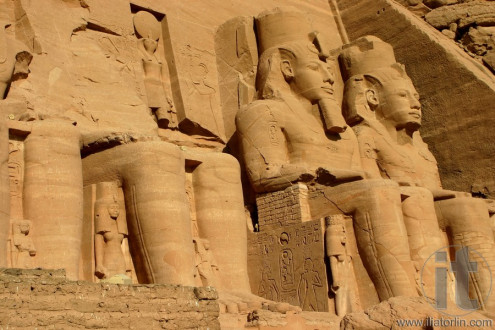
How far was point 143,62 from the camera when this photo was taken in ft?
29.9

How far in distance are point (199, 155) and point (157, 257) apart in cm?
129

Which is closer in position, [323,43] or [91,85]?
[91,85]

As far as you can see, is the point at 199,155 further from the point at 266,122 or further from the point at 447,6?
the point at 447,6

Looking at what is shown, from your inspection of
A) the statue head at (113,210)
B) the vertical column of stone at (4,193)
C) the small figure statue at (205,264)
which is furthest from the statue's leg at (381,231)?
the vertical column of stone at (4,193)

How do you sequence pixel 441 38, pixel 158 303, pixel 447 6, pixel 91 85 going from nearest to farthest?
pixel 158 303 < pixel 91 85 < pixel 441 38 < pixel 447 6

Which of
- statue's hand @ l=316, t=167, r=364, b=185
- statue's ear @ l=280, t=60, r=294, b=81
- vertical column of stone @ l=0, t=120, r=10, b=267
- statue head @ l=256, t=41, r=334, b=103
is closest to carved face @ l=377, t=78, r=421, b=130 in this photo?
statue head @ l=256, t=41, r=334, b=103

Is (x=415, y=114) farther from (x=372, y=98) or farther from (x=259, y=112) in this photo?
(x=259, y=112)

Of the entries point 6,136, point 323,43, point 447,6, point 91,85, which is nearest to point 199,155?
point 91,85

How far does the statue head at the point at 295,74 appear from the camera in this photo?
9.18 meters

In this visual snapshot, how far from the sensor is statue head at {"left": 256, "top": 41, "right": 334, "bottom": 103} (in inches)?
361

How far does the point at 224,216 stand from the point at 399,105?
10.2 ft

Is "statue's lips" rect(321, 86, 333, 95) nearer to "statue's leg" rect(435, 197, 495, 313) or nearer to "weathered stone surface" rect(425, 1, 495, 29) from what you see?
"statue's leg" rect(435, 197, 495, 313)

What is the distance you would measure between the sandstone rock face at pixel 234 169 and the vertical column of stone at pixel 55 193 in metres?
0.01

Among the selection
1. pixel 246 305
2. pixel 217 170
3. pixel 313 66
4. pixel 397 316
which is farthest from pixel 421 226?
pixel 397 316
